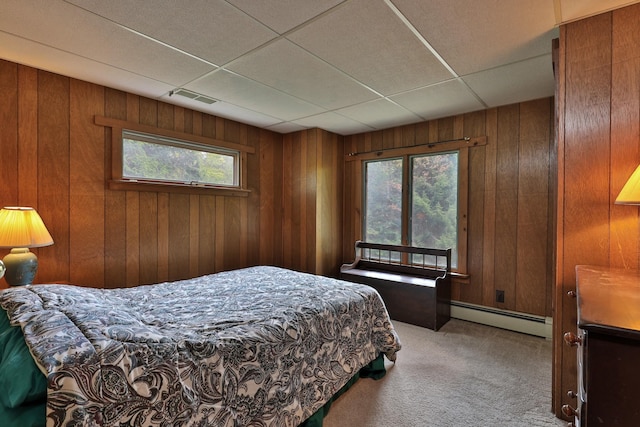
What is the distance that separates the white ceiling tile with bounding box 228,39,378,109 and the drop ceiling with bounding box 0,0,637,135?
0.01 m

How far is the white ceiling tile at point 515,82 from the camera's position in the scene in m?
2.25

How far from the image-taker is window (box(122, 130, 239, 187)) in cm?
285

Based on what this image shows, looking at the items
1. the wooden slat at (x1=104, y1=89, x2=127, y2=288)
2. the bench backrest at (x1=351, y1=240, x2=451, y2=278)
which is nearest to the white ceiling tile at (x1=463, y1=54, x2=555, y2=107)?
the bench backrest at (x1=351, y1=240, x2=451, y2=278)

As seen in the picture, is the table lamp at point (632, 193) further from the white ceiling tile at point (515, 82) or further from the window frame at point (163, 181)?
the window frame at point (163, 181)

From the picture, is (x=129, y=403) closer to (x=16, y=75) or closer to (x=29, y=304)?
(x=29, y=304)

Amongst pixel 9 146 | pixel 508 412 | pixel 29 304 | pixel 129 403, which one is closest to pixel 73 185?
pixel 9 146

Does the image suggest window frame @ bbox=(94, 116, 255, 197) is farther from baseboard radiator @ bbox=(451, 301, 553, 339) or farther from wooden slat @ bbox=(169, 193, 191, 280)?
baseboard radiator @ bbox=(451, 301, 553, 339)

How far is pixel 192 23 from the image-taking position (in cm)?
172

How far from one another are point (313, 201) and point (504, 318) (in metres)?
2.55

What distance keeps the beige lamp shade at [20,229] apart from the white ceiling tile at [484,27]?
2668 mm

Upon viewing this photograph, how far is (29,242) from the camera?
195 cm

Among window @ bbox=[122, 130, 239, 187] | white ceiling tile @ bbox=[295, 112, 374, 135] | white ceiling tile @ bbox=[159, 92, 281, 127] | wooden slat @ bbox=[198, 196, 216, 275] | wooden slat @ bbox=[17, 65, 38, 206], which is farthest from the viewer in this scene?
white ceiling tile @ bbox=[295, 112, 374, 135]

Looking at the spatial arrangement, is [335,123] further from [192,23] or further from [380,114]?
[192,23]

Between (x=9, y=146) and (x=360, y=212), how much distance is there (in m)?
3.56
